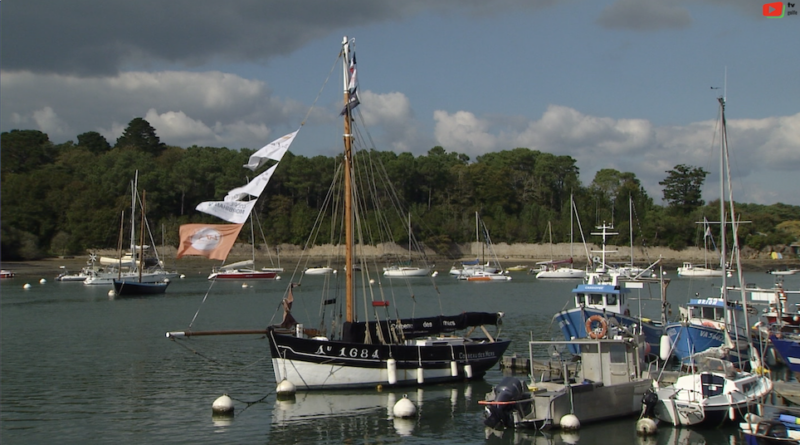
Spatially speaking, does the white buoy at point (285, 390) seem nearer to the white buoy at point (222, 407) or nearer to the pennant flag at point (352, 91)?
the white buoy at point (222, 407)

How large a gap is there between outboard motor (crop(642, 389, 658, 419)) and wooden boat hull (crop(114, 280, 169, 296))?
6590 cm

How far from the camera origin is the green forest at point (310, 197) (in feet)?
438

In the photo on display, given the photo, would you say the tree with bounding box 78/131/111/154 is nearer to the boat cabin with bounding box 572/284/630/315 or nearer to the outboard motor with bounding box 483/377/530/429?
the boat cabin with bounding box 572/284/630/315

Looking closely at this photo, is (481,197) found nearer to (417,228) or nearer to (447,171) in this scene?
(447,171)

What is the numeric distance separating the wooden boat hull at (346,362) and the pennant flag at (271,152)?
606 cm

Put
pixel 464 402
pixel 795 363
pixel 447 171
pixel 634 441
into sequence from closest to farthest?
1. pixel 634 441
2. pixel 464 402
3. pixel 795 363
4. pixel 447 171

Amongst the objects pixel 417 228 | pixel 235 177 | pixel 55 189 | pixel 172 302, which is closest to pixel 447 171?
pixel 417 228

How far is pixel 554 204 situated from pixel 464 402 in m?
146

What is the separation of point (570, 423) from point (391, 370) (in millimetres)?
7594

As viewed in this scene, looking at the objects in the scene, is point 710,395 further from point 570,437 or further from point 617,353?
point 570,437

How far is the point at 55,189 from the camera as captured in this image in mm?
139500

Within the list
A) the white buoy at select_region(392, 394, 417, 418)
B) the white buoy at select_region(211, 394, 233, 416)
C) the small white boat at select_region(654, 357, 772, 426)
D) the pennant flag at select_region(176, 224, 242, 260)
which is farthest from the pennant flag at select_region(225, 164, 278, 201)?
the small white boat at select_region(654, 357, 772, 426)

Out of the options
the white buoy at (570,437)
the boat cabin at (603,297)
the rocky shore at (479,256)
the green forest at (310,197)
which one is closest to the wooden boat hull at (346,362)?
the white buoy at (570,437)

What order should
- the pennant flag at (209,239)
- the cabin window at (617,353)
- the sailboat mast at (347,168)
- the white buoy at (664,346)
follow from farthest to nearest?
the white buoy at (664,346)
the sailboat mast at (347,168)
the pennant flag at (209,239)
the cabin window at (617,353)
